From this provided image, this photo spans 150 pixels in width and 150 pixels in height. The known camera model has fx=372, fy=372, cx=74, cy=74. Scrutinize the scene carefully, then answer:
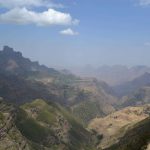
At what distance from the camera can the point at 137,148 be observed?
143875mm

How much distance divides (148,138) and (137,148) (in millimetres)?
5902

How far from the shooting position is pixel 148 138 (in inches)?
5709
